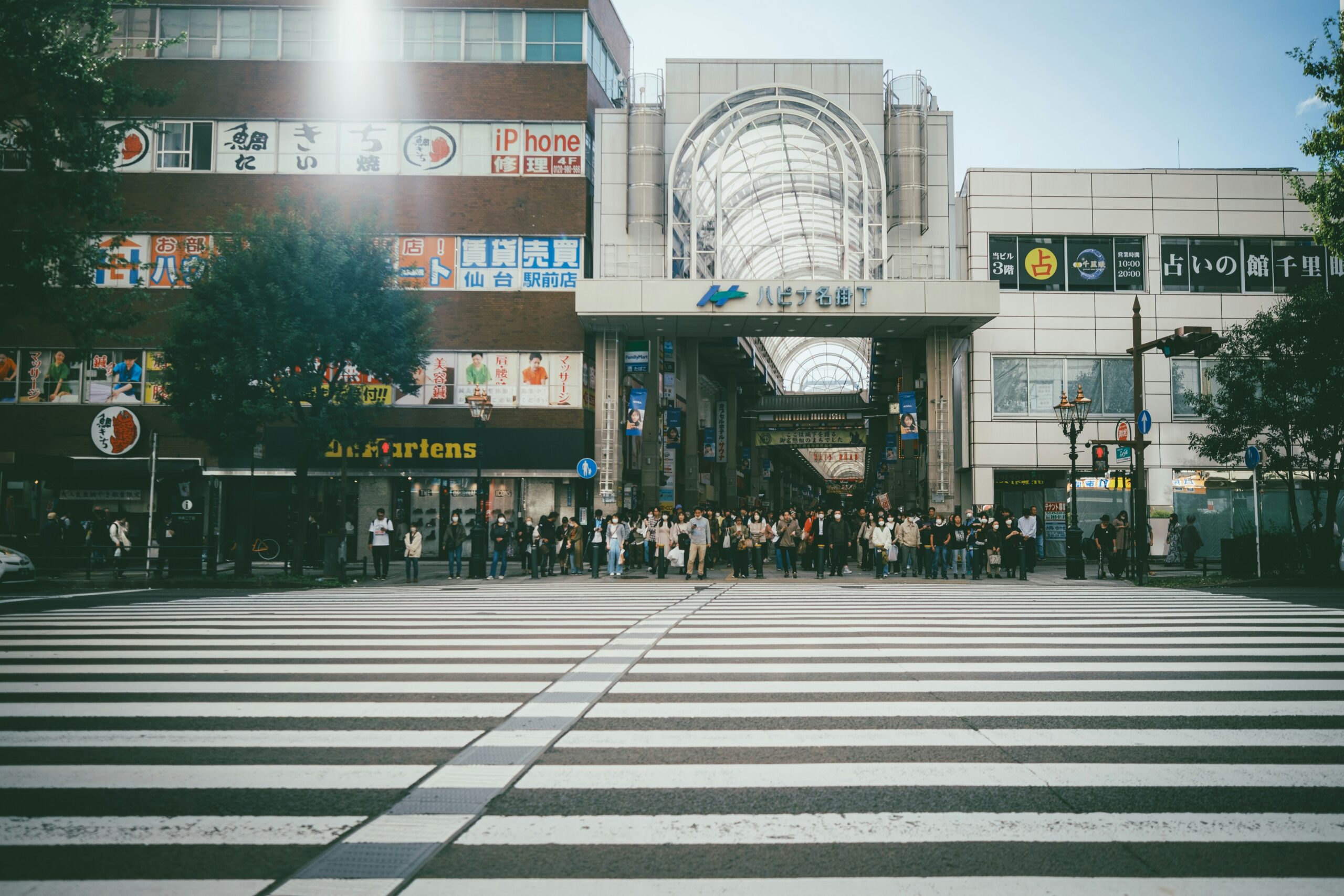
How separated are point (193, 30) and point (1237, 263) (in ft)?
131

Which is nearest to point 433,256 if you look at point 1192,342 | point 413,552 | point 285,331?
point 285,331

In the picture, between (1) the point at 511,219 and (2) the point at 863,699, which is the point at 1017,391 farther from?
(2) the point at 863,699

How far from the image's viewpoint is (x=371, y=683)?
754 cm

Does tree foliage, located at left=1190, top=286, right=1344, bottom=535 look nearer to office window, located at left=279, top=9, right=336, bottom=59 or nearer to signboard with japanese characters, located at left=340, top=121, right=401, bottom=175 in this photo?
signboard with japanese characters, located at left=340, top=121, right=401, bottom=175

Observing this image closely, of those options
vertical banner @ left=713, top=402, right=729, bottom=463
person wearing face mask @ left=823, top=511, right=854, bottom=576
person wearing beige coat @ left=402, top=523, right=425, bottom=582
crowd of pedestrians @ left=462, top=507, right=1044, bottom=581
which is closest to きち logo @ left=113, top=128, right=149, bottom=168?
person wearing beige coat @ left=402, top=523, right=425, bottom=582

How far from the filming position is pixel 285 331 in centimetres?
2138

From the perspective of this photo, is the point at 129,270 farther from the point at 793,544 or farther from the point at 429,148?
the point at 793,544

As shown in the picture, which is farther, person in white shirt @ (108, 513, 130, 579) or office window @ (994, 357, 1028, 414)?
office window @ (994, 357, 1028, 414)

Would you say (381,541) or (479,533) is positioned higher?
(479,533)

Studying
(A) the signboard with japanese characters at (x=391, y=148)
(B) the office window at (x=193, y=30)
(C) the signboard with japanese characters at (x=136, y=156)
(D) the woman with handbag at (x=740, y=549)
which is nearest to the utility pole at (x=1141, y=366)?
(D) the woman with handbag at (x=740, y=549)

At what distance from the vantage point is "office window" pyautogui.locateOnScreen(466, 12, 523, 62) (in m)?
32.2

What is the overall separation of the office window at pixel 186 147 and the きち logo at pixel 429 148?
23.7ft

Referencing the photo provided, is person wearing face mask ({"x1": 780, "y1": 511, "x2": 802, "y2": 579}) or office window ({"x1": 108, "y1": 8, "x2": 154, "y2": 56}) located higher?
office window ({"x1": 108, "y1": 8, "x2": 154, "y2": 56})

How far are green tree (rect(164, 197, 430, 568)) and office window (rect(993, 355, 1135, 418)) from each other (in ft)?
69.4
